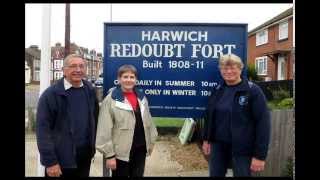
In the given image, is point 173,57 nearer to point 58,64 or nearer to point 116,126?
point 116,126

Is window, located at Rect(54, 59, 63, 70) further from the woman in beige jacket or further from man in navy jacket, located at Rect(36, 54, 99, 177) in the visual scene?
the woman in beige jacket

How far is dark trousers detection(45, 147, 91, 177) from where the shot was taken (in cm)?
453

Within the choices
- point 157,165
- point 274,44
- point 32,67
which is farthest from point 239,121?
point 274,44

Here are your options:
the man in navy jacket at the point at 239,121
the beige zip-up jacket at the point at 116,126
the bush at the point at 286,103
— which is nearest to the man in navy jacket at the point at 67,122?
the beige zip-up jacket at the point at 116,126

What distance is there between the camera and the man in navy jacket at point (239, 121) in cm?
442

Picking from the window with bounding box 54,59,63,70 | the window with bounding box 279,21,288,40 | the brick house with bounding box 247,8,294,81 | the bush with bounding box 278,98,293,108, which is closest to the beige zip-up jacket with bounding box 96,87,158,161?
the window with bounding box 54,59,63,70

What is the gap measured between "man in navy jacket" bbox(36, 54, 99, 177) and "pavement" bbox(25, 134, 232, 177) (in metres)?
2.24

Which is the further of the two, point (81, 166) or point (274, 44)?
point (274, 44)

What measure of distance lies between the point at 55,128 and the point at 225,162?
1972mm

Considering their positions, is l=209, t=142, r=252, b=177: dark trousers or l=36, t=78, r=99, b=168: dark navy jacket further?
l=209, t=142, r=252, b=177: dark trousers

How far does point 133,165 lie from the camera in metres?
4.69

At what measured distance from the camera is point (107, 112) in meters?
4.50

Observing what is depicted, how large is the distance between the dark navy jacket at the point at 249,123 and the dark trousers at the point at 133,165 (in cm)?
94
